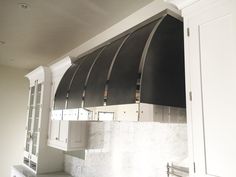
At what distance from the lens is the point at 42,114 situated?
356 cm

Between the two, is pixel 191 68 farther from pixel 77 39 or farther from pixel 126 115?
pixel 77 39

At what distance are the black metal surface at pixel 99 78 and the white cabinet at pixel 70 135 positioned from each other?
47.0 inches

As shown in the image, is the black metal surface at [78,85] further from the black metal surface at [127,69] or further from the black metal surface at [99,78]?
the black metal surface at [127,69]

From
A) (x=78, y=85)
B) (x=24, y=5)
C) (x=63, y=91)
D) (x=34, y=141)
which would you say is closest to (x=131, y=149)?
(x=78, y=85)

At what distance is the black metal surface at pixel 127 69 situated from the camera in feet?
4.90

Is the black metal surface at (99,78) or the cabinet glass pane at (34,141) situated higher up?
the black metal surface at (99,78)

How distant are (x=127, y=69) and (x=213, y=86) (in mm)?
606

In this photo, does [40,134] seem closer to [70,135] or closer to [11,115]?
[70,135]

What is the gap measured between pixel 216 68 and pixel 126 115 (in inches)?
24.5

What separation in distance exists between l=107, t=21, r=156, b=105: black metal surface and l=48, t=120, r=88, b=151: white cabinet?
1.56 metres

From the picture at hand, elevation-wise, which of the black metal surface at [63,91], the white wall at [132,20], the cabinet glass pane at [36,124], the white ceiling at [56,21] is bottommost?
the cabinet glass pane at [36,124]

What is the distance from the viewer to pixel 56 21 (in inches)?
103

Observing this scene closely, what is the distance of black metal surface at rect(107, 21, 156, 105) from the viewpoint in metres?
1.49

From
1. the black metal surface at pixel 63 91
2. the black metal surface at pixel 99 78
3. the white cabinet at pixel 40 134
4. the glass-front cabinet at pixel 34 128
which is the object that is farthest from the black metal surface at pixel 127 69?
the glass-front cabinet at pixel 34 128
